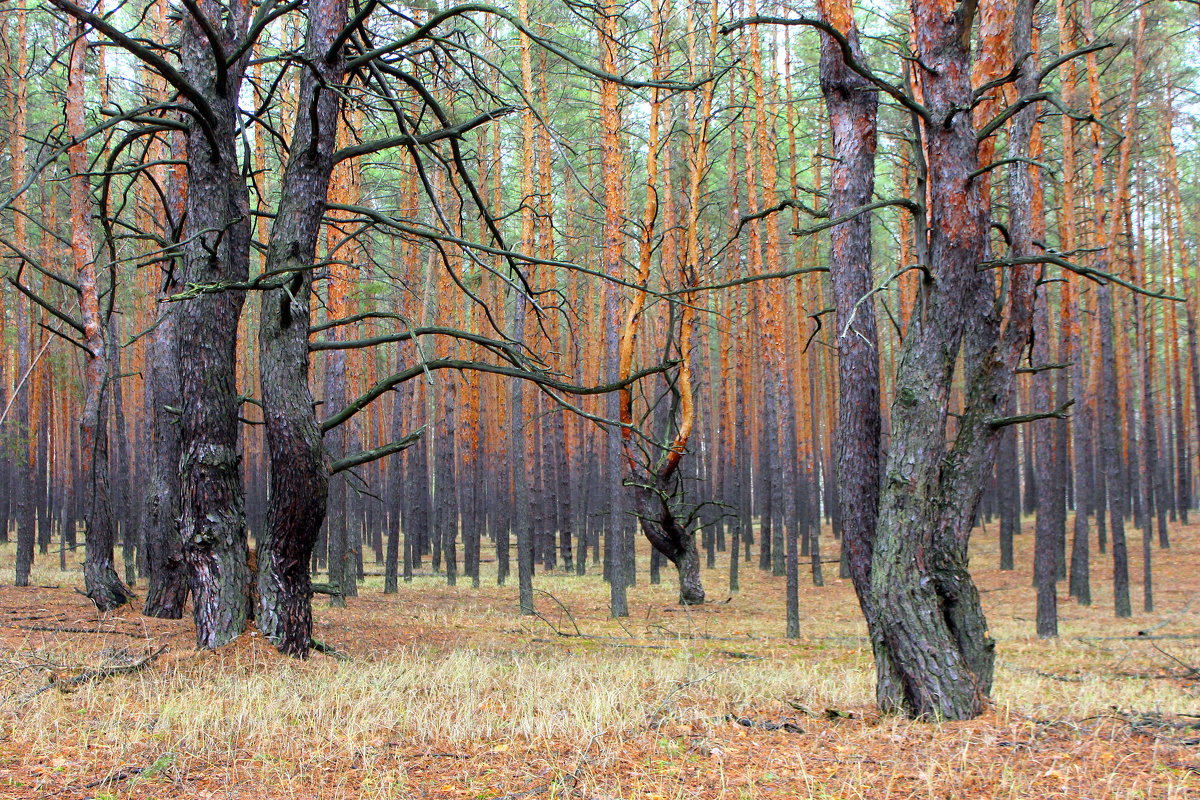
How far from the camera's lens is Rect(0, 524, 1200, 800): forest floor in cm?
366

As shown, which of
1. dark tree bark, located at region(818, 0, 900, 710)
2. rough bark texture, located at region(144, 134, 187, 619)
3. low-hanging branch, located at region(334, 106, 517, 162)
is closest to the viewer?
low-hanging branch, located at region(334, 106, 517, 162)

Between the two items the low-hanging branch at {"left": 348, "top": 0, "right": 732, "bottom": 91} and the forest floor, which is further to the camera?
the low-hanging branch at {"left": 348, "top": 0, "right": 732, "bottom": 91}

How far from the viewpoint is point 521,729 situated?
4.55 metres

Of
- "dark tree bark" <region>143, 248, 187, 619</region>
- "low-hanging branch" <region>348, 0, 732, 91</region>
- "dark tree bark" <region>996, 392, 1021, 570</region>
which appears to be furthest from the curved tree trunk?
"dark tree bark" <region>996, 392, 1021, 570</region>

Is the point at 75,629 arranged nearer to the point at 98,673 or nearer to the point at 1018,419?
the point at 98,673

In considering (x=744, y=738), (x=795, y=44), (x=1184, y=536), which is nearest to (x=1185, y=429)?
(x=1184, y=536)

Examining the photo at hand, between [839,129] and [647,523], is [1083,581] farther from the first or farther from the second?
[839,129]

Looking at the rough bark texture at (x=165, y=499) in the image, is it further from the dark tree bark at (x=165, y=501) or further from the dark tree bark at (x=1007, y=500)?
the dark tree bark at (x=1007, y=500)

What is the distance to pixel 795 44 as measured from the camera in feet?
79.7

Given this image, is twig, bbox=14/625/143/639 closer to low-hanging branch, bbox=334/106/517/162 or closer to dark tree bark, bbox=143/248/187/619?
dark tree bark, bbox=143/248/187/619

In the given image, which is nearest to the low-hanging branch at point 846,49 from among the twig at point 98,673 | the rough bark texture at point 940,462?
the rough bark texture at point 940,462

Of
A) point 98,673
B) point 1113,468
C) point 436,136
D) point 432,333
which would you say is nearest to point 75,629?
point 98,673

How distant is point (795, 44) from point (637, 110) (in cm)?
721

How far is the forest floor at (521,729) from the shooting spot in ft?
12.0
